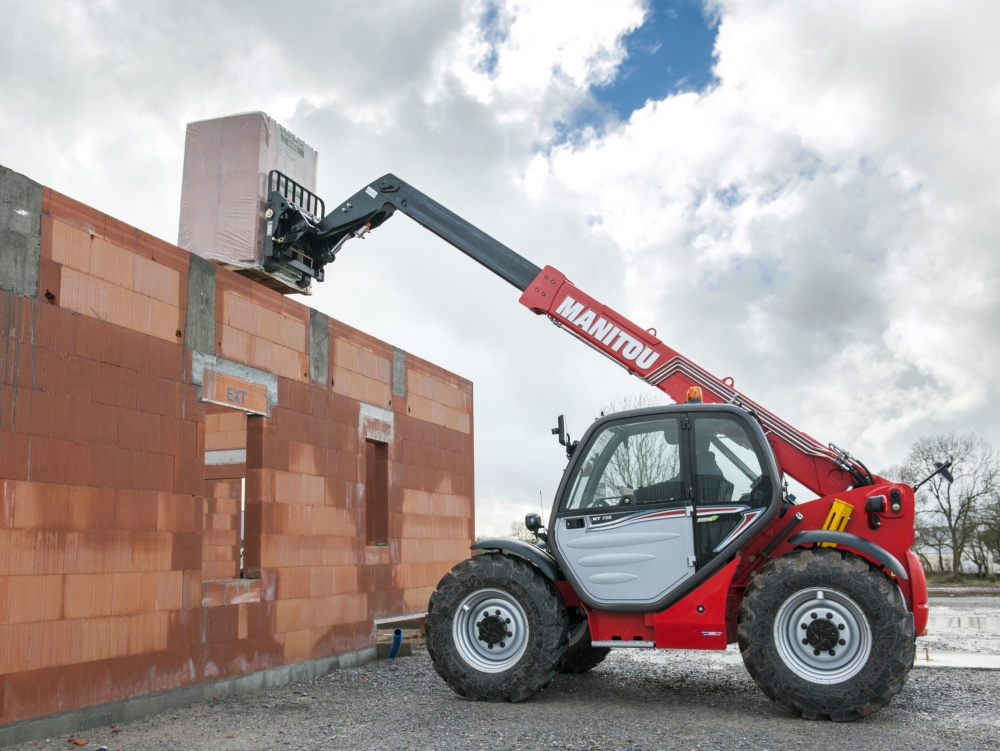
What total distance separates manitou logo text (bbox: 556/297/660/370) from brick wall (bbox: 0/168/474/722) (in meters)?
3.28

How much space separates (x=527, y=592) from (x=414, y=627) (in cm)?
524

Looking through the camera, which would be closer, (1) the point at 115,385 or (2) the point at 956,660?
(1) the point at 115,385

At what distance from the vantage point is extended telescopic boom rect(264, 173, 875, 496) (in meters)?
8.11

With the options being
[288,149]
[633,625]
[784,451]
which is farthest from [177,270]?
[784,451]

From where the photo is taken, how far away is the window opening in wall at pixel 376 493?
1202 centimetres

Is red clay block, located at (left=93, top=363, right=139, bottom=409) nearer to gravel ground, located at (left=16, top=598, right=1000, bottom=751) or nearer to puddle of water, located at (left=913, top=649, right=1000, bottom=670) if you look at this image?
gravel ground, located at (left=16, top=598, right=1000, bottom=751)

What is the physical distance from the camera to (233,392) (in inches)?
358

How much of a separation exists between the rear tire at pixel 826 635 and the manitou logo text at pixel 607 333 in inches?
100

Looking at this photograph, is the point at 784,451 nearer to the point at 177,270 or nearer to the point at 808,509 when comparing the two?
the point at 808,509

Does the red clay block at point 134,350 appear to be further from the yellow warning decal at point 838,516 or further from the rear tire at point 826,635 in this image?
the yellow warning decal at point 838,516

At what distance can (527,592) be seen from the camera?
772cm

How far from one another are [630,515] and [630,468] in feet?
1.52

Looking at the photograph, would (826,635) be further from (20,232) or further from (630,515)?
(20,232)

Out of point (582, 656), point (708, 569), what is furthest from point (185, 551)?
point (708, 569)
